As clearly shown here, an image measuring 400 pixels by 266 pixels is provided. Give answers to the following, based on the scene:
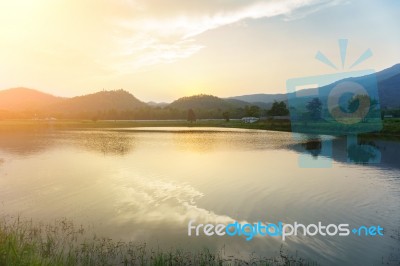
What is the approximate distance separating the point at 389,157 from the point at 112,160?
4023cm

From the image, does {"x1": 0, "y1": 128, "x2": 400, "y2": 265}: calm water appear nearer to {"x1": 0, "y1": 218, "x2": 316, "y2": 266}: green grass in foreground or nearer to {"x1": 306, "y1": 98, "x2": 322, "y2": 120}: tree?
{"x1": 0, "y1": 218, "x2": 316, "y2": 266}: green grass in foreground

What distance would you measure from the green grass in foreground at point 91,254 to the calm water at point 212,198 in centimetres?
78

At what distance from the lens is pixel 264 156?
150 feet

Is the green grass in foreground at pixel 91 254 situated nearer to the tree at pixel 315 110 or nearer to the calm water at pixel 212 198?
the calm water at pixel 212 198

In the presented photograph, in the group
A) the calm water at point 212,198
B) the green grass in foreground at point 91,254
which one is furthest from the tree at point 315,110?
the green grass in foreground at point 91,254

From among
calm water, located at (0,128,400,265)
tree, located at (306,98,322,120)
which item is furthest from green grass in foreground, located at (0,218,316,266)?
tree, located at (306,98,322,120)

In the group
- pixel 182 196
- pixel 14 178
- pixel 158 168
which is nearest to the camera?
pixel 182 196

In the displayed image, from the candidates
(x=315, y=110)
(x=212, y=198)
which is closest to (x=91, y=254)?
(x=212, y=198)

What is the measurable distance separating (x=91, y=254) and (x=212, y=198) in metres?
11.7

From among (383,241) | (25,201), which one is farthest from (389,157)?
(25,201)

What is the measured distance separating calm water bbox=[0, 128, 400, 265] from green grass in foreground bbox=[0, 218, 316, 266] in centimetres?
78

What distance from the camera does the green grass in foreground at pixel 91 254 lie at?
471 inches

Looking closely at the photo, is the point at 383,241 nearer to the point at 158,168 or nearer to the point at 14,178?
the point at 158,168

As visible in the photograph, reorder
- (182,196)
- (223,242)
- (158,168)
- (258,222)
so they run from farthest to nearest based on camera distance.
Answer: (158,168)
(182,196)
(258,222)
(223,242)
